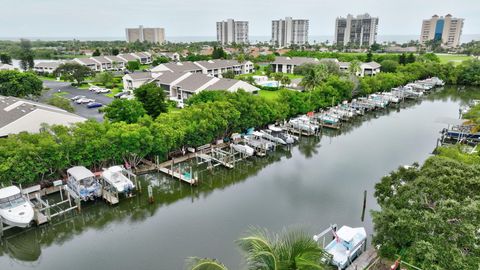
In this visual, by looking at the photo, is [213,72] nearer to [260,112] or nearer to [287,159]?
[260,112]

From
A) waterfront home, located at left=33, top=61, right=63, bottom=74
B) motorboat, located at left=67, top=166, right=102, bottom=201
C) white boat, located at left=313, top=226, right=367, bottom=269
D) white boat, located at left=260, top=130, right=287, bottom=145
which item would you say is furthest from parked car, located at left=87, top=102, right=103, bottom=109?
waterfront home, located at left=33, top=61, right=63, bottom=74

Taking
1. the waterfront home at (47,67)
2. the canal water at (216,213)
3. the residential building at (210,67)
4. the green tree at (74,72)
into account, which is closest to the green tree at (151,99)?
the canal water at (216,213)

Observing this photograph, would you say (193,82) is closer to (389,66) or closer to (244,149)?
(244,149)

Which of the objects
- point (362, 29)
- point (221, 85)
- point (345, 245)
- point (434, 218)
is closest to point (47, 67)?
point (221, 85)

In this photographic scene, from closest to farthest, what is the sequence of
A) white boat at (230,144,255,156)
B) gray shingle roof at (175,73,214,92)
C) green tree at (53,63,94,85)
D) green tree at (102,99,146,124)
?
white boat at (230,144,255,156)
green tree at (102,99,146,124)
gray shingle roof at (175,73,214,92)
green tree at (53,63,94,85)

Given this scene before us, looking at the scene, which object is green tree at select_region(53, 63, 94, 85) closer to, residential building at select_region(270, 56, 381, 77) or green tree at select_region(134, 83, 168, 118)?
green tree at select_region(134, 83, 168, 118)

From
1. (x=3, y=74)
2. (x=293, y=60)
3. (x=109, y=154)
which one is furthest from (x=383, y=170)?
(x=293, y=60)
